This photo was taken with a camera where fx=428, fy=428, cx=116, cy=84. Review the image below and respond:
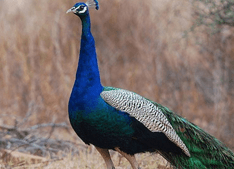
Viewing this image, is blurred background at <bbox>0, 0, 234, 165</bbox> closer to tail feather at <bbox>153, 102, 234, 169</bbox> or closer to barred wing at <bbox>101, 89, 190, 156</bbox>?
tail feather at <bbox>153, 102, 234, 169</bbox>

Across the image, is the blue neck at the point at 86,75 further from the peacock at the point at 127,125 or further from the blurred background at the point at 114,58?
the blurred background at the point at 114,58

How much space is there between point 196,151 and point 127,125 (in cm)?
72

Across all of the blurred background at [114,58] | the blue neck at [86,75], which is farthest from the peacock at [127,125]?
the blurred background at [114,58]

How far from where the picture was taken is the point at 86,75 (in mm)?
3607

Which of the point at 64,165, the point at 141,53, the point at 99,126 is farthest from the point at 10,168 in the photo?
the point at 141,53

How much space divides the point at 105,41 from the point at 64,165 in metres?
4.81

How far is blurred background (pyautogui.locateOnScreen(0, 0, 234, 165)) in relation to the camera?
8000 mm

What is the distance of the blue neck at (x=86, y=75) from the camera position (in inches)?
139

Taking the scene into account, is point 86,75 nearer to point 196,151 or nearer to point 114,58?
point 196,151

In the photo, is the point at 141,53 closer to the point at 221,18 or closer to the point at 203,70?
the point at 203,70

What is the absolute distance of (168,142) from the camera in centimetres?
359

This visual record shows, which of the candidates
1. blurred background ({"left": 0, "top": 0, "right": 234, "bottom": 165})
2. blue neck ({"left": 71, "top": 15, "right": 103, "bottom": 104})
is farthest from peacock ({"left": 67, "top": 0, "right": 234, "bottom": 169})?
blurred background ({"left": 0, "top": 0, "right": 234, "bottom": 165})

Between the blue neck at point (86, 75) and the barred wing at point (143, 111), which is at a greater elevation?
the blue neck at point (86, 75)

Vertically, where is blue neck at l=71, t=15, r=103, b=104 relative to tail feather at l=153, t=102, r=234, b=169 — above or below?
above
